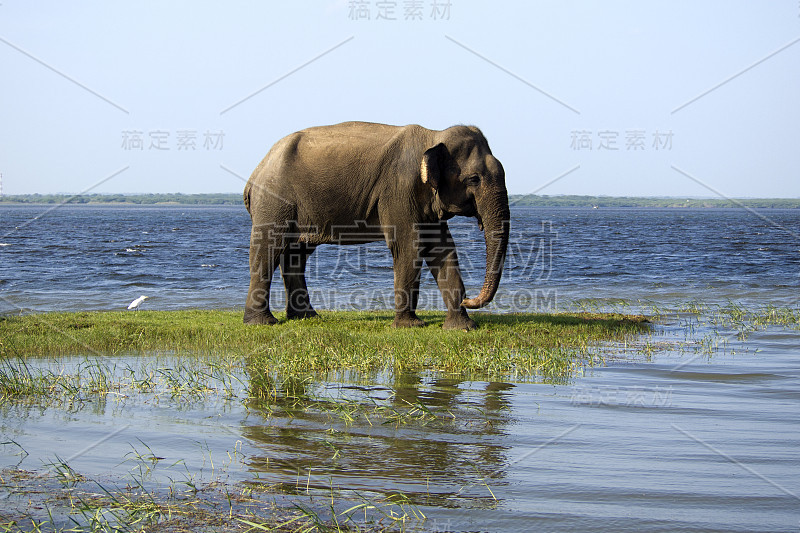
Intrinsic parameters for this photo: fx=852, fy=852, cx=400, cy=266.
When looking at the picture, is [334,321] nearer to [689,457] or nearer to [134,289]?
[689,457]

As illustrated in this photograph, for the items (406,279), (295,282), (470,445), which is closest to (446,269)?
(406,279)

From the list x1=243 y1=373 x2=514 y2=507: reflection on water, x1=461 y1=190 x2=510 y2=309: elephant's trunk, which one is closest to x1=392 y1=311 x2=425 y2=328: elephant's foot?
x1=461 y1=190 x2=510 y2=309: elephant's trunk

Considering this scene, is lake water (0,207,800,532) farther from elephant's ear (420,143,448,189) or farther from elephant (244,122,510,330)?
elephant's ear (420,143,448,189)

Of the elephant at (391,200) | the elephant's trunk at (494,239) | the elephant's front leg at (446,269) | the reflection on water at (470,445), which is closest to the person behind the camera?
the reflection on water at (470,445)

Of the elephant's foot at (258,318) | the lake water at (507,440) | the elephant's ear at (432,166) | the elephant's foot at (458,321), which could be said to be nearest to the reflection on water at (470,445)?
the lake water at (507,440)

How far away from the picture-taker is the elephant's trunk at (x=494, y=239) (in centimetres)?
1260

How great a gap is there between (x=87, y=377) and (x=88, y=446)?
298 centimetres

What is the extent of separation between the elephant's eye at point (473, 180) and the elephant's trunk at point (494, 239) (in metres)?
0.33

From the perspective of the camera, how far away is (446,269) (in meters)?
13.2

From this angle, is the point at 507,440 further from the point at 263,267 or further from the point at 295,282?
the point at 295,282

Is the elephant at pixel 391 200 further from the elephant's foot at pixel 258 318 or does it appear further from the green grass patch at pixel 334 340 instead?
the green grass patch at pixel 334 340

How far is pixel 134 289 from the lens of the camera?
85.0ft

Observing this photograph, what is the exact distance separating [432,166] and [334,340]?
2.98 m

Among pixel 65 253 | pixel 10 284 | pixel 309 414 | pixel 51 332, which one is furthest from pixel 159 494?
pixel 65 253
